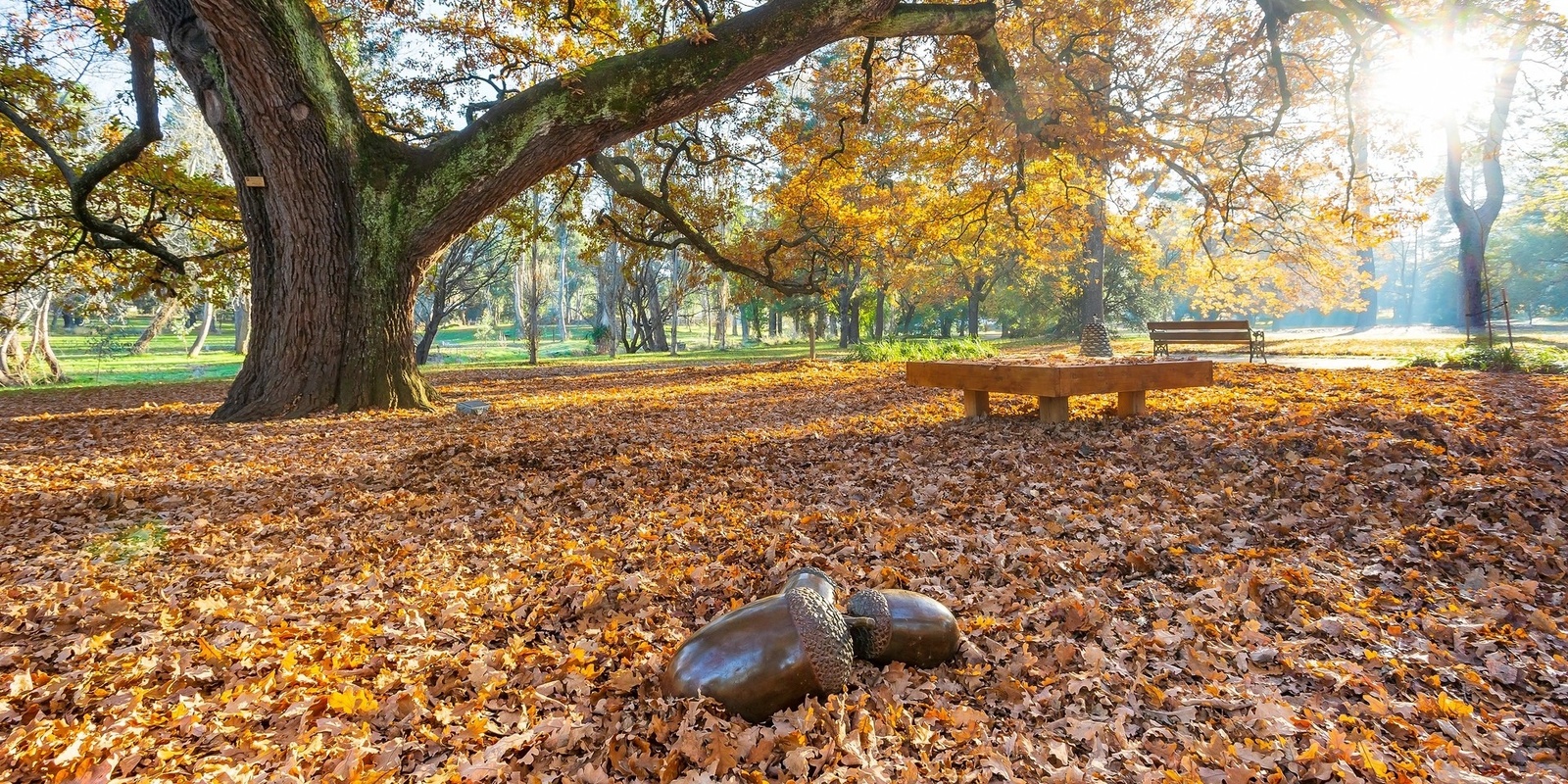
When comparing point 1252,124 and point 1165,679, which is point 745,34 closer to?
point 1165,679

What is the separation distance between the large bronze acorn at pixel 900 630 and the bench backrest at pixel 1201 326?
11638 millimetres

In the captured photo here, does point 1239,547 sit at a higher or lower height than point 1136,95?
lower

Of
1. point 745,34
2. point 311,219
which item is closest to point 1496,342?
point 745,34

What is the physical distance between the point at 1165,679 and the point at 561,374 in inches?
553

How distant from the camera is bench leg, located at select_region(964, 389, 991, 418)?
21.7 feet

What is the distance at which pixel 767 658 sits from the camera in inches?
82.0

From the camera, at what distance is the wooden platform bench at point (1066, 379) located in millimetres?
5344

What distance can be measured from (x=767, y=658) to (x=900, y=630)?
53 cm

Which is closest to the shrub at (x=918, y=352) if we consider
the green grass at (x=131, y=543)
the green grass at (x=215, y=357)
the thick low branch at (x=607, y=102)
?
the green grass at (x=215, y=357)

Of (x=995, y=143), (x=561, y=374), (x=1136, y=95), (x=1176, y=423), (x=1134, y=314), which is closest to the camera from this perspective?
(x=1176, y=423)

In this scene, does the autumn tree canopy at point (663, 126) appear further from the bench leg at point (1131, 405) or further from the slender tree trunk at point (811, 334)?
the bench leg at point (1131, 405)

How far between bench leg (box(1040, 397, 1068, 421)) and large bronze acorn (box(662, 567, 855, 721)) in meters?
4.31

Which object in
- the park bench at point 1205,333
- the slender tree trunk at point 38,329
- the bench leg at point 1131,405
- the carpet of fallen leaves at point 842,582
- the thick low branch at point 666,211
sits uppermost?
the thick low branch at point 666,211

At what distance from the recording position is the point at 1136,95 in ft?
34.2
